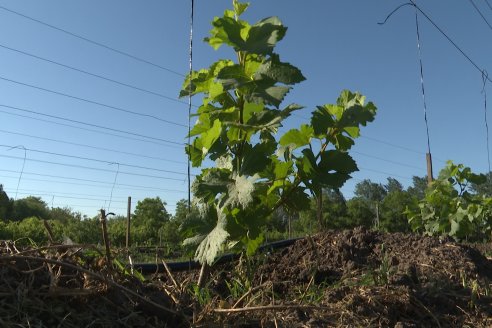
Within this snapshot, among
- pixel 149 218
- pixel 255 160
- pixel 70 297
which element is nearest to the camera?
pixel 70 297

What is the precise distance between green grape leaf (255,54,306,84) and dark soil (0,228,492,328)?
92 cm

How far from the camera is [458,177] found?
23.1ft

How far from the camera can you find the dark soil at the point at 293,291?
135 cm

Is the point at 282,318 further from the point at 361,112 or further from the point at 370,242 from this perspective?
the point at 370,242

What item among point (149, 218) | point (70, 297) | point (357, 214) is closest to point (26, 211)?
point (149, 218)

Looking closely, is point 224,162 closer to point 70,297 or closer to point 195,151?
point 195,151

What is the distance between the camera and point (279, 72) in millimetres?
2164

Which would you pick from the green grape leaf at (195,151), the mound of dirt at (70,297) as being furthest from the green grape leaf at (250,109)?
the mound of dirt at (70,297)

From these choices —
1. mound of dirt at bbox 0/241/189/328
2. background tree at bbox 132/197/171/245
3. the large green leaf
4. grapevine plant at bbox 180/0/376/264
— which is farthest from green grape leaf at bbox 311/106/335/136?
background tree at bbox 132/197/171/245

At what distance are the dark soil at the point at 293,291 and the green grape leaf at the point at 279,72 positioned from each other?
0.92 m

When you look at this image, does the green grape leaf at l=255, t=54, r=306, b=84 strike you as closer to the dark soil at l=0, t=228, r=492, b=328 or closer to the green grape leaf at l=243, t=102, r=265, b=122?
the green grape leaf at l=243, t=102, r=265, b=122

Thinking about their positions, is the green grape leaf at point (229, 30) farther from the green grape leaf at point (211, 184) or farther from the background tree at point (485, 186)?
the background tree at point (485, 186)

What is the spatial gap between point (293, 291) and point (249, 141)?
3.08ft

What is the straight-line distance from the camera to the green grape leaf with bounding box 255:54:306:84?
2145 mm
